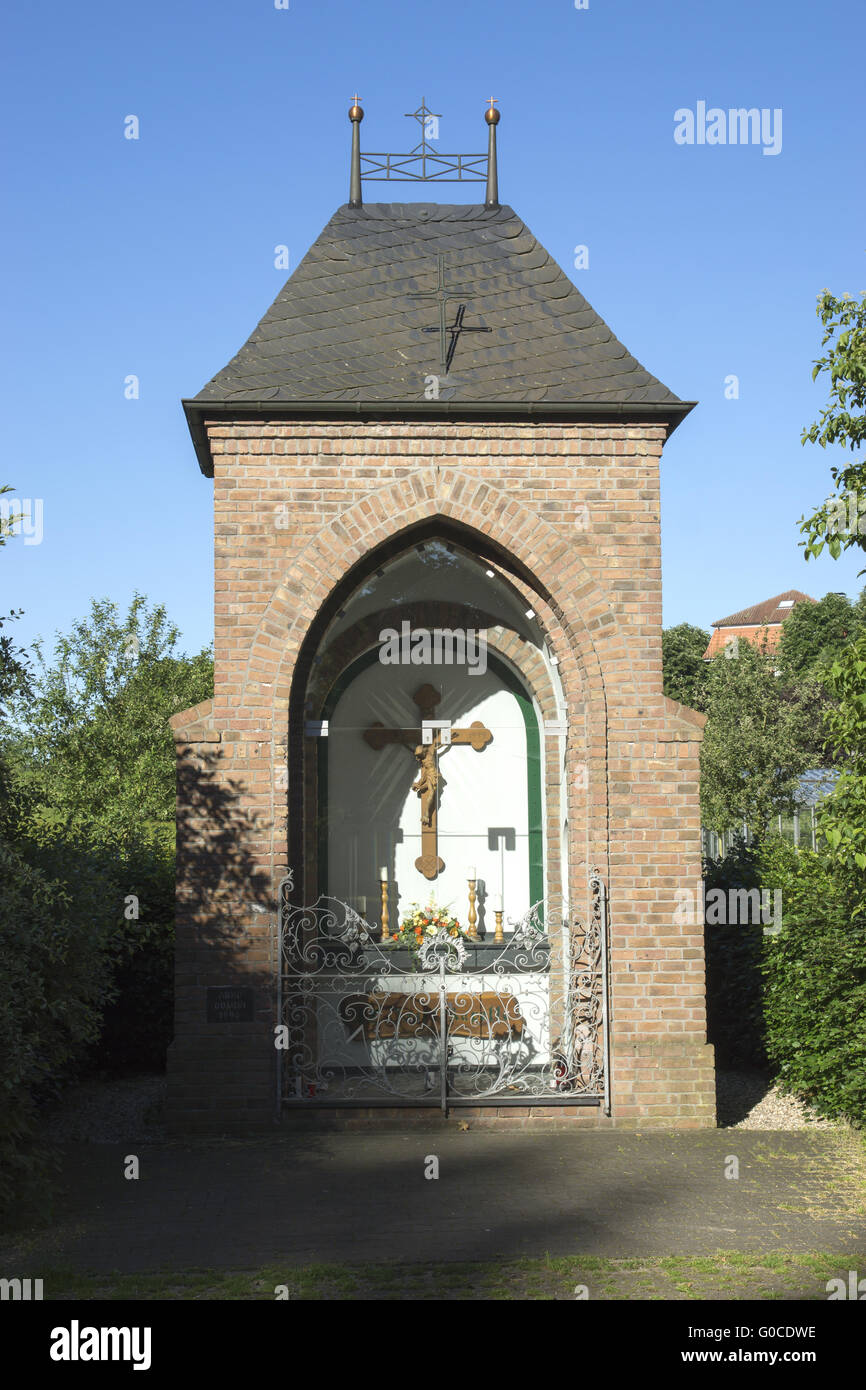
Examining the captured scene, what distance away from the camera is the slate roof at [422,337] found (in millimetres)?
9469

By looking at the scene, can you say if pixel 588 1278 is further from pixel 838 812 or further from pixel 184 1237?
pixel 838 812

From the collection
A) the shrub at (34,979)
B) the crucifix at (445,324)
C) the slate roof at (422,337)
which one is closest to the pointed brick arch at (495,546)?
the slate roof at (422,337)

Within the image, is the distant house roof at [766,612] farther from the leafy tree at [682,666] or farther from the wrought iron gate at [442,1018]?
the wrought iron gate at [442,1018]

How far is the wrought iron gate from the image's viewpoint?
9.12 m

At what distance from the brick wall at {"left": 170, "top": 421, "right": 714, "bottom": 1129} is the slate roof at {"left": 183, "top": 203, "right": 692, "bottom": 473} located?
0.23 metres

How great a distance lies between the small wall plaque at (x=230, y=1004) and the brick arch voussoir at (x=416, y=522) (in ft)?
7.99

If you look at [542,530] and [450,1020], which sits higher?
[542,530]

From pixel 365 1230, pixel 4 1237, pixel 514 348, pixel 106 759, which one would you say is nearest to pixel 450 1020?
pixel 365 1230

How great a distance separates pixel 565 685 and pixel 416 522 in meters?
1.74

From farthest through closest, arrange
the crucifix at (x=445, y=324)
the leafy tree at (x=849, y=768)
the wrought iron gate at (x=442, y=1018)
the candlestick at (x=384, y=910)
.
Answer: the candlestick at (x=384, y=910) → the crucifix at (x=445, y=324) → the wrought iron gate at (x=442, y=1018) → the leafy tree at (x=849, y=768)

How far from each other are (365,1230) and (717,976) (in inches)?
216

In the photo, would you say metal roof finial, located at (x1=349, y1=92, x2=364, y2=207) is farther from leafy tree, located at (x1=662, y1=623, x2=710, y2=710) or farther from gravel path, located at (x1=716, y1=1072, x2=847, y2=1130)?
leafy tree, located at (x1=662, y1=623, x2=710, y2=710)

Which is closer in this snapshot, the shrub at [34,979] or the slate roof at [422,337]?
the shrub at [34,979]

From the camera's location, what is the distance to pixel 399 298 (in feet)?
34.8
